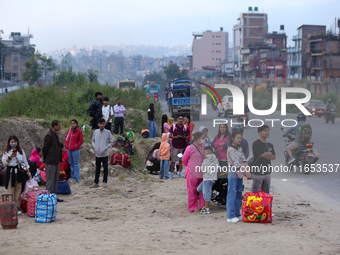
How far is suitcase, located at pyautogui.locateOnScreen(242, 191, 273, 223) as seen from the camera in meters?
7.55

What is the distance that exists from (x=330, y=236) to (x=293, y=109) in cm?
337

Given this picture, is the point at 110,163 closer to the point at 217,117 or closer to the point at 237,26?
the point at 217,117

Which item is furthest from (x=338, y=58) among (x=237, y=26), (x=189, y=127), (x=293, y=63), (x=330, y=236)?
(x=237, y=26)

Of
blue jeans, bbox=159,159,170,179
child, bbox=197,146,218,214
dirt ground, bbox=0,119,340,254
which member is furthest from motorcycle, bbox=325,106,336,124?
child, bbox=197,146,218,214

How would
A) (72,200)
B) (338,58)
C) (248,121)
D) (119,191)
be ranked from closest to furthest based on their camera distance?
(248,121) → (72,200) → (119,191) → (338,58)

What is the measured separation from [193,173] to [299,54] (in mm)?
76495

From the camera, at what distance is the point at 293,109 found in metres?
9.31

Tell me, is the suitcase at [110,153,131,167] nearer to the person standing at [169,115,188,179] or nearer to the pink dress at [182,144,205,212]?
the person standing at [169,115,188,179]

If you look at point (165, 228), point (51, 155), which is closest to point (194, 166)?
point (165, 228)

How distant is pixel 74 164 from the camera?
11.4 meters

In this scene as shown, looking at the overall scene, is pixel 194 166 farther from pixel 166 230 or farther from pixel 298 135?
pixel 298 135

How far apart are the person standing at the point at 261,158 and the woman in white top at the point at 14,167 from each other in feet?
15.2

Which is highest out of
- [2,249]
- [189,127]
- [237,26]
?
[237,26]

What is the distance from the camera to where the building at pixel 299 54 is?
75750 millimetres
